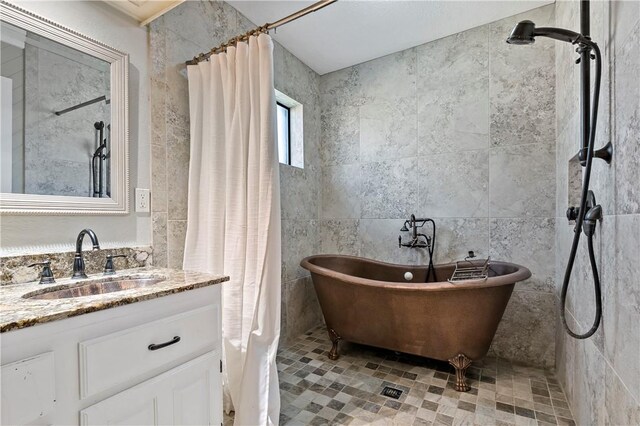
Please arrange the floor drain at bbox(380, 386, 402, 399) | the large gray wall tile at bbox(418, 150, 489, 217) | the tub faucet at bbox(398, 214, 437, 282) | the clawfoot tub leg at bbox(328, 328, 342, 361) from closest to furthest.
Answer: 1. the floor drain at bbox(380, 386, 402, 399)
2. the clawfoot tub leg at bbox(328, 328, 342, 361)
3. the large gray wall tile at bbox(418, 150, 489, 217)
4. the tub faucet at bbox(398, 214, 437, 282)

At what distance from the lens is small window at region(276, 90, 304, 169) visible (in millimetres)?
2838

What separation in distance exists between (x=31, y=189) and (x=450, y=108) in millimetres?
2784

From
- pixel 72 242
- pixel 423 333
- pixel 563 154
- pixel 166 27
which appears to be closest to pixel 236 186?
pixel 72 242

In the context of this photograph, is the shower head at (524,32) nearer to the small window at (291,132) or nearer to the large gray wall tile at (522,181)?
the large gray wall tile at (522,181)

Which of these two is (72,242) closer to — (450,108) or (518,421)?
(518,421)

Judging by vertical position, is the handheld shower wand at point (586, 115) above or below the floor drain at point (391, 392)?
above

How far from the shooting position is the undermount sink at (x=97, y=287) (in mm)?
1046

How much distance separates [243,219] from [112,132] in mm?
752

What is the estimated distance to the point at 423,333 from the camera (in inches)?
74.3

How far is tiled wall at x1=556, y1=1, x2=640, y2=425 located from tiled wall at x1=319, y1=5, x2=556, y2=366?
719mm

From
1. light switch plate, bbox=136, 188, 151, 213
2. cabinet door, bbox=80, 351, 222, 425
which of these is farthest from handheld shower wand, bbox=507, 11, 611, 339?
light switch plate, bbox=136, 188, 151, 213

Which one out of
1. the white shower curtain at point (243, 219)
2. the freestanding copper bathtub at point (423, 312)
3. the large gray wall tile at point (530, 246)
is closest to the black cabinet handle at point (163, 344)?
the white shower curtain at point (243, 219)

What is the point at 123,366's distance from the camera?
2.85 ft

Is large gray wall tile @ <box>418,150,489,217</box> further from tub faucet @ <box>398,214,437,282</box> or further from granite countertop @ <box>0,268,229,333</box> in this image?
granite countertop @ <box>0,268,229,333</box>
